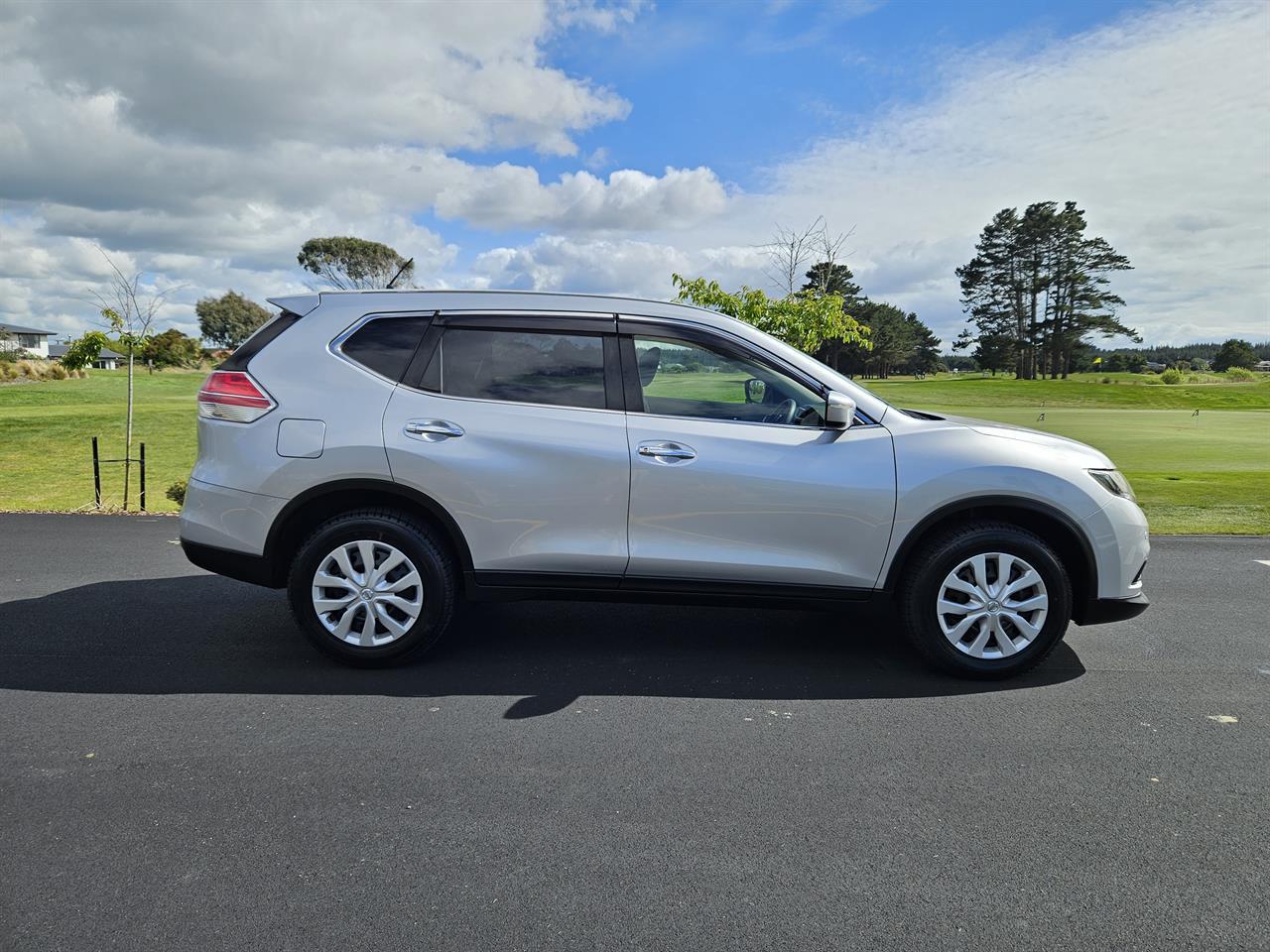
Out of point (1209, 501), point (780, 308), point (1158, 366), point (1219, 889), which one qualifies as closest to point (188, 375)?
point (780, 308)

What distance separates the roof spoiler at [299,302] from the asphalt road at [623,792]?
1864 mm

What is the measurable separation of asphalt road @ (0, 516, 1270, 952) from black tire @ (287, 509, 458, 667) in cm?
15

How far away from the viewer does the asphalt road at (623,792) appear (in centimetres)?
237

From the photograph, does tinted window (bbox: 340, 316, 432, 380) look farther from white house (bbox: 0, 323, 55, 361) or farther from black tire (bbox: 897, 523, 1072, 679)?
white house (bbox: 0, 323, 55, 361)

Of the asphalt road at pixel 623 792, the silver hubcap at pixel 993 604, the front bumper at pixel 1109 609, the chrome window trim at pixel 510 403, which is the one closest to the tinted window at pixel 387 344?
the chrome window trim at pixel 510 403

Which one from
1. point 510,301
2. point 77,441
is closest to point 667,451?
point 510,301

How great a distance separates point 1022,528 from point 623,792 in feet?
8.24

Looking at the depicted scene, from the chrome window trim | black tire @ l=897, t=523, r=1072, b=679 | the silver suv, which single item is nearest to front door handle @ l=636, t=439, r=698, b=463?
the silver suv

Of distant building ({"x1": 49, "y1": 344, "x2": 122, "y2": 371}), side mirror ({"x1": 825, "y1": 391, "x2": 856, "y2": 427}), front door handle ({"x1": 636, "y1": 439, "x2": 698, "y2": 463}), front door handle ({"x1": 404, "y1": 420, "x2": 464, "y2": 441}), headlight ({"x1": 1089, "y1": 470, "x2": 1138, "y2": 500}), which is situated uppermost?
distant building ({"x1": 49, "y1": 344, "x2": 122, "y2": 371})

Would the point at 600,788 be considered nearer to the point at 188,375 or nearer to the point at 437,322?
the point at 437,322

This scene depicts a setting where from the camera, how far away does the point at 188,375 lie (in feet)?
180

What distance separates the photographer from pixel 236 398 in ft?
13.9

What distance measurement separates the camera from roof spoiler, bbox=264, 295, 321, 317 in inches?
174

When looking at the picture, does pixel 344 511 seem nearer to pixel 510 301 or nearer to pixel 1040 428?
pixel 510 301
